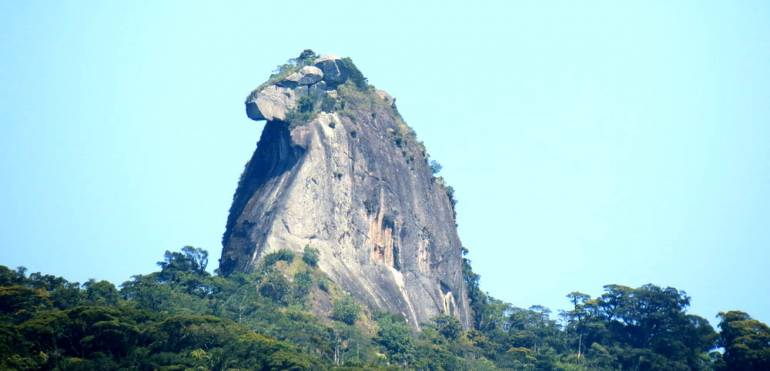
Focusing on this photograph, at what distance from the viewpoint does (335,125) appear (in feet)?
390

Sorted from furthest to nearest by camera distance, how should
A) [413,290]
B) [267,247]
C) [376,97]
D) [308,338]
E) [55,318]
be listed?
1. [376,97]
2. [413,290]
3. [267,247]
4. [308,338]
5. [55,318]

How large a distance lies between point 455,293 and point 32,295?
4735 centimetres

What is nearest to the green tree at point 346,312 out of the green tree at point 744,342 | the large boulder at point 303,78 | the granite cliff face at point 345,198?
the granite cliff face at point 345,198

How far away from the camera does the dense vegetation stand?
79.7 meters

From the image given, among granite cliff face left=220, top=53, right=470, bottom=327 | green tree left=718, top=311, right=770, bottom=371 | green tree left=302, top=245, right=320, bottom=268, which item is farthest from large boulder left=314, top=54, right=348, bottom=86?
green tree left=718, top=311, right=770, bottom=371

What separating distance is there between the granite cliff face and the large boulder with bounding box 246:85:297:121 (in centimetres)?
10

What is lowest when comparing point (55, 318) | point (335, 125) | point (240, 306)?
point (55, 318)

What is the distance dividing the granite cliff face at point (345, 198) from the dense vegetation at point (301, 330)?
3328 millimetres

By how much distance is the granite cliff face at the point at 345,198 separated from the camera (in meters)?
112

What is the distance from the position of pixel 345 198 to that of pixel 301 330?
20.1m

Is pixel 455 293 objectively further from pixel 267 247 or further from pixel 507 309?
pixel 267 247

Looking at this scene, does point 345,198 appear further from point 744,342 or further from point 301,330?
point 744,342

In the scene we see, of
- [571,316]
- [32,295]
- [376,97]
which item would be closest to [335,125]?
[376,97]

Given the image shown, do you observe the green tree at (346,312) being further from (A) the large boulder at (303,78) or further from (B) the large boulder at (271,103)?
(A) the large boulder at (303,78)
